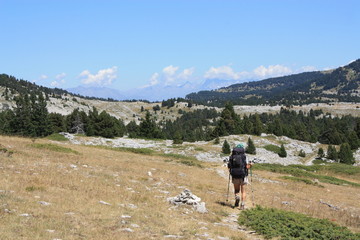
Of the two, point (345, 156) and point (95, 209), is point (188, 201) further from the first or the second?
point (345, 156)

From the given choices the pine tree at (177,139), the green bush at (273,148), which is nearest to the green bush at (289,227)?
the pine tree at (177,139)

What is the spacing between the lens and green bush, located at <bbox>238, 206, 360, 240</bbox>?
11.5 m

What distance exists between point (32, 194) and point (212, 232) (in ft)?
24.7

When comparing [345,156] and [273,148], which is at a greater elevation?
[273,148]

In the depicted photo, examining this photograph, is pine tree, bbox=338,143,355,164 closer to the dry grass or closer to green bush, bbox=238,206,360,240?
the dry grass

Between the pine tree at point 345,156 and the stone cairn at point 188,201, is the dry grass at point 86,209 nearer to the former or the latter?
the stone cairn at point 188,201

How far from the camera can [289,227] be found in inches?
492

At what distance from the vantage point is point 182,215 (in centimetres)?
1345

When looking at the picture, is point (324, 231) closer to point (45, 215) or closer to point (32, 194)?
point (45, 215)

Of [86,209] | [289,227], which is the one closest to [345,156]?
[289,227]

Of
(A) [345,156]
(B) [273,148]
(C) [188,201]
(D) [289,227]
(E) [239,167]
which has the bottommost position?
(A) [345,156]

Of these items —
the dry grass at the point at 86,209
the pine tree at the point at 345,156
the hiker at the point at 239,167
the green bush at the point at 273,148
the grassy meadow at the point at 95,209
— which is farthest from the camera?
the green bush at the point at 273,148

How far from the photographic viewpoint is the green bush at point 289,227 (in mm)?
11547

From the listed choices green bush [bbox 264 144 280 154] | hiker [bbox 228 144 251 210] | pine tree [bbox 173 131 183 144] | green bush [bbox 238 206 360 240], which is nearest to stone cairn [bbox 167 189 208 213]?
green bush [bbox 238 206 360 240]
